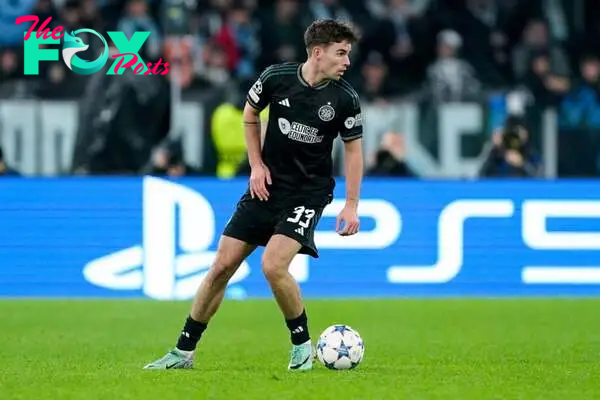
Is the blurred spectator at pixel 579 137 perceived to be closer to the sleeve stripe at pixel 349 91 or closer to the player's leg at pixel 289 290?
the sleeve stripe at pixel 349 91

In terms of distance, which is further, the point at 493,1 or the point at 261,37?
the point at 493,1

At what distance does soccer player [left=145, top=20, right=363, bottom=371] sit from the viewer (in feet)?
31.6

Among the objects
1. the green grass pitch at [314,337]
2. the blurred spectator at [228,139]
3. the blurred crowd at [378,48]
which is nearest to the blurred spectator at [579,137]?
the blurred crowd at [378,48]

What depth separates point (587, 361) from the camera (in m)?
10.4

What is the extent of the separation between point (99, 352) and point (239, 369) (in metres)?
1.77

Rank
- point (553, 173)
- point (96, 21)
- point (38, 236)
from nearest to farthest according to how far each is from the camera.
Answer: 1. point (38, 236)
2. point (553, 173)
3. point (96, 21)

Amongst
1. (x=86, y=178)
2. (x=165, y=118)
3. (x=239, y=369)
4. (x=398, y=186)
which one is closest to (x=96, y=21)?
(x=165, y=118)

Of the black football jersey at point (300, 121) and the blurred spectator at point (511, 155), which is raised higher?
the black football jersey at point (300, 121)

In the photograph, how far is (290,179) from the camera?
9.77 m

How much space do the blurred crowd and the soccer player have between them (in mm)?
8181

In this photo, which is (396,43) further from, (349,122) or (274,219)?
(274,219)

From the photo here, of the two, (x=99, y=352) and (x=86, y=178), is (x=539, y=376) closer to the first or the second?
(x=99, y=352)

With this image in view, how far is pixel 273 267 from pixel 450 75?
11069mm

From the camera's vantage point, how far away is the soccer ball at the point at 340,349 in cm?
974
